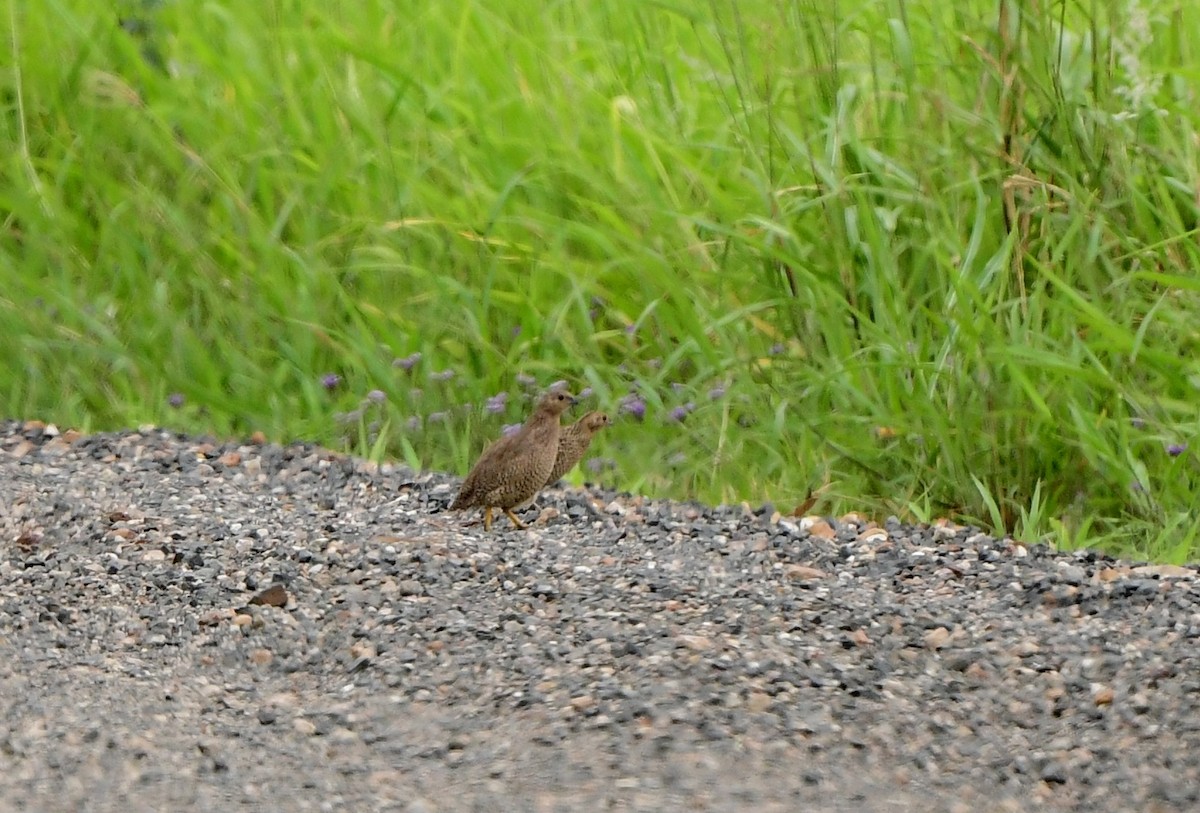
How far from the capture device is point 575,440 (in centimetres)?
523

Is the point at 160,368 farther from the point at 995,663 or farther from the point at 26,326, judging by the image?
the point at 995,663

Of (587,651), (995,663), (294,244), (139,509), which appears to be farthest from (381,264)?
(995,663)

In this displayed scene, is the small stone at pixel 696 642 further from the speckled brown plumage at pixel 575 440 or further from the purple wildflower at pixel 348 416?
the purple wildflower at pixel 348 416

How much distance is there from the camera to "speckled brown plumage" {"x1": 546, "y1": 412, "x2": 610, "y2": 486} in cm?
520

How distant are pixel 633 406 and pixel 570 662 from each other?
5.60ft

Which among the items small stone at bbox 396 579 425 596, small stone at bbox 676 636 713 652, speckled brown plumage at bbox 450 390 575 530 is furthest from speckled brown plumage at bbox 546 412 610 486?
small stone at bbox 676 636 713 652

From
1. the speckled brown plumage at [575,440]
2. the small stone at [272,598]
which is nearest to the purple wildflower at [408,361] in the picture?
the speckled brown plumage at [575,440]

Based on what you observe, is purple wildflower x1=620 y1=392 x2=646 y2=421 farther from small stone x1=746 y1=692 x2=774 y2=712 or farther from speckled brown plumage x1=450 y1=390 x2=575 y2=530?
small stone x1=746 y1=692 x2=774 y2=712

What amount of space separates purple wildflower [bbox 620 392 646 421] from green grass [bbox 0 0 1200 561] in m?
0.06

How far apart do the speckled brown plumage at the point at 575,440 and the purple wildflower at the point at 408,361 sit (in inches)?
30.1

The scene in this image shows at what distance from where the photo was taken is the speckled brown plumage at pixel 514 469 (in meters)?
4.93

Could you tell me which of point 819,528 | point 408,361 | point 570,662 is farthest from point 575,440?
point 570,662

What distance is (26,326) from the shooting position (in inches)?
254

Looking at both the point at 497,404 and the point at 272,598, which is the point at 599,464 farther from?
the point at 272,598
